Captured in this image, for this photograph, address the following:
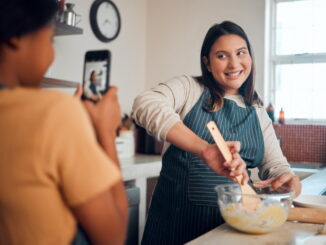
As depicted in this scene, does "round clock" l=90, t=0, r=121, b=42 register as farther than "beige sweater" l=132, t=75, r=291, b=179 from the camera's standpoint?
Yes

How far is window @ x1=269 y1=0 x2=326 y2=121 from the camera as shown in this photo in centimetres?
335

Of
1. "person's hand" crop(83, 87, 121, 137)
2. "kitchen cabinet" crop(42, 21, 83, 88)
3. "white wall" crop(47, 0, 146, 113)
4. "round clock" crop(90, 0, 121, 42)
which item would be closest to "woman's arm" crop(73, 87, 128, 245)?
"person's hand" crop(83, 87, 121, 137)

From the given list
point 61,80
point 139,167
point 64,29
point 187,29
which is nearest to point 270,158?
point 139,167

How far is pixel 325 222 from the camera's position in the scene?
44.3 inches

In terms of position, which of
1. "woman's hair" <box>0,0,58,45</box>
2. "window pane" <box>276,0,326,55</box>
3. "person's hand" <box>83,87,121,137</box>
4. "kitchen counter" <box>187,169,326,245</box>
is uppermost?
"window pane" <box>276,0,326,55</box>

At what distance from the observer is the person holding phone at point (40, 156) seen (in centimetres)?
48

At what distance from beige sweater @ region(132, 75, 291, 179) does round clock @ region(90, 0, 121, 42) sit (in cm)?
A: 197

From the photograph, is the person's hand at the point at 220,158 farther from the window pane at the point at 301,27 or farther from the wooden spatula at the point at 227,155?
the window pane at the point at 301,27

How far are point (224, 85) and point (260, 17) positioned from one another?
2090mm

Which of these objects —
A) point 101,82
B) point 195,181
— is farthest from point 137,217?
point 101,82

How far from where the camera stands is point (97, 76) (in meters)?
0.75

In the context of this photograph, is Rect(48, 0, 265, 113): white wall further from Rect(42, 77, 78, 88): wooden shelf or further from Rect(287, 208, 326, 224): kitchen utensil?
Rect(287, 208, 326, 224): kitchen utensil

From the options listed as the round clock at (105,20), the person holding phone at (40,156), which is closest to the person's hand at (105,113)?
the person holding phone at (40,156)

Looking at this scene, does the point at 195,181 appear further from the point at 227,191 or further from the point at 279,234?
the point at 279,234
